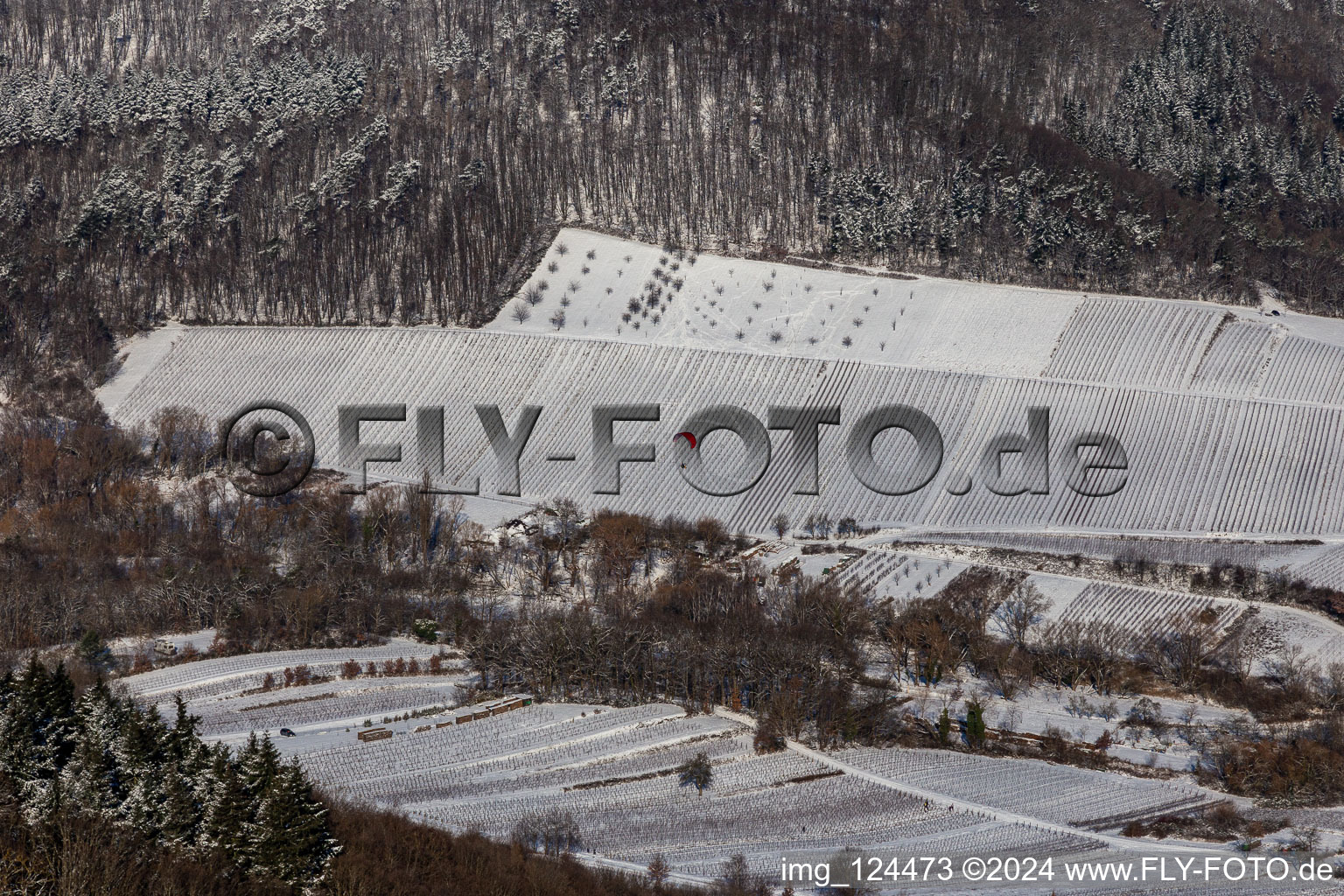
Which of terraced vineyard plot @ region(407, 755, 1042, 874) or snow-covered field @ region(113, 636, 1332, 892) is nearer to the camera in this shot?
terraced vineyard plot @ region(407, 755, 1042, 874)

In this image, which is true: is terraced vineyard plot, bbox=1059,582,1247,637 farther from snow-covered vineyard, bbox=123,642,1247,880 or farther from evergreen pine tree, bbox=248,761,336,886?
evergreen pine tree, bbox=248,761,336,886

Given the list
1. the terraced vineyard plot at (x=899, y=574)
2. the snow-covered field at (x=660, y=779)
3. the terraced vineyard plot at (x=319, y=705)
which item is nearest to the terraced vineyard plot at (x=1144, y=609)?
the terraced vineyard plot at (x=899, y=574)

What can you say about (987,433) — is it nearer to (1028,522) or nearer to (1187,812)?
(1028,522)

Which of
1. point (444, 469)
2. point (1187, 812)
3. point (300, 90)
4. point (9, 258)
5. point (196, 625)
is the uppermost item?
point (300, 90)

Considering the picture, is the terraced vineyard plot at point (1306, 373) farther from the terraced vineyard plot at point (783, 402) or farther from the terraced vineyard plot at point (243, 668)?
the terraced vineyard plot at point (243, 668)

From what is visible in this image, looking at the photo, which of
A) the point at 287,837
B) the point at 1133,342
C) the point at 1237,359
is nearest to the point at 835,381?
the point at 1133,342

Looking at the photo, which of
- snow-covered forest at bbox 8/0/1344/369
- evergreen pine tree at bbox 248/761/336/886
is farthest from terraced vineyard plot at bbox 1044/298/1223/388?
evergreen pine tree at bbox 248/761/336/886

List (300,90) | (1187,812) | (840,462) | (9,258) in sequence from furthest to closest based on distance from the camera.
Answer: (300,90) → (9,258) → (840,462) → (1187,812)

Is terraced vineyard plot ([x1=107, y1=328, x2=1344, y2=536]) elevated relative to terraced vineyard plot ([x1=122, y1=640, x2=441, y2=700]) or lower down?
elevated

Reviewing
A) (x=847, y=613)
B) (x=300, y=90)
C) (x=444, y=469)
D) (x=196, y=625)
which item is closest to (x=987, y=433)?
(x=847, y=613)
